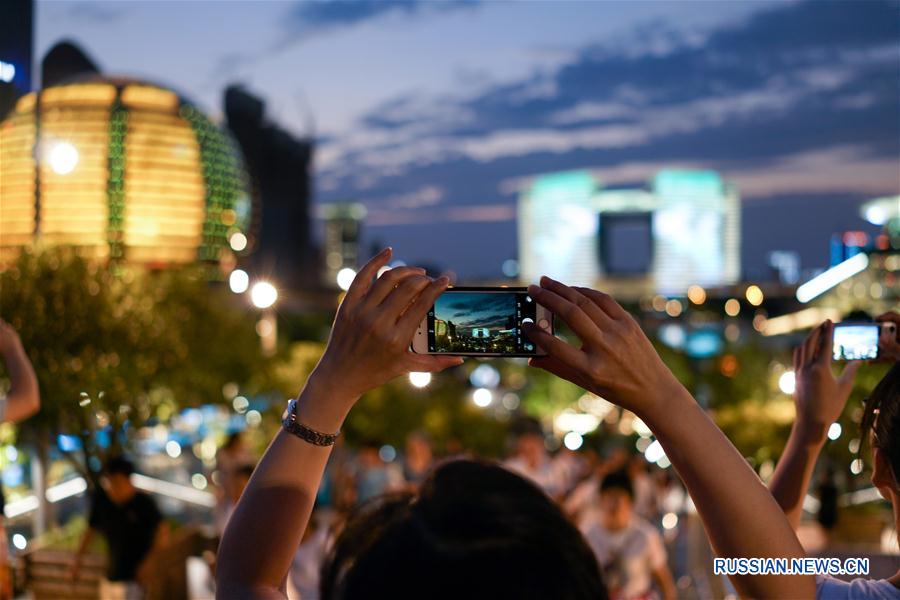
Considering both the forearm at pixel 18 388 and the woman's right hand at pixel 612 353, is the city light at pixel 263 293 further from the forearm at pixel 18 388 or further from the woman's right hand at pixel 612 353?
the woman's right hand at pixel 612 353

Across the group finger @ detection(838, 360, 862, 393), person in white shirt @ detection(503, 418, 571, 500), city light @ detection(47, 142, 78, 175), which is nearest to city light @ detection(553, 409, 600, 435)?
person in white shirt @ detection(503, 418, 571, 500)

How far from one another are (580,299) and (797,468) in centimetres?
108

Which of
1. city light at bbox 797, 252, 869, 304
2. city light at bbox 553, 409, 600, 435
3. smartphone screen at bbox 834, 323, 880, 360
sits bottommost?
city light at bbox 553, 409, 600, 435

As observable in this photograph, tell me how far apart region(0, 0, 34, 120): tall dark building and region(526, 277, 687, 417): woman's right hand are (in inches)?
138

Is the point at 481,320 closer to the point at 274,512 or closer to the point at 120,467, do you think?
the point at 274,512

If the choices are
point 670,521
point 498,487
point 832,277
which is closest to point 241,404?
point 670,521

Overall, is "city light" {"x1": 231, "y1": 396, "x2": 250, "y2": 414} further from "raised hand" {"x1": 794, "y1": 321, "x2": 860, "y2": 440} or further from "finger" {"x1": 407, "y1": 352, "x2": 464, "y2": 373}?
"finger" {"x1": 407, "y1": 352, "x2": 464, "y2": 373}

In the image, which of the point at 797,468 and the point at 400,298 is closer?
the point at 400,298

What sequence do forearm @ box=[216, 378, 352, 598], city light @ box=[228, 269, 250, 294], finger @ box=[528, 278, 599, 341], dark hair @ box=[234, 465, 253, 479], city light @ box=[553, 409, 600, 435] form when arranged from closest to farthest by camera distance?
finger @ box=[528, 278, 599, 341] < forearm @ box=[216, 378, 352, 598] < dark hair @ box=[234, 465, 253, 479] < city light @ box=[228, 269, 250, 294] < city light @ box=[553, 409, 600, 435]

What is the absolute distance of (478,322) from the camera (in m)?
1.87

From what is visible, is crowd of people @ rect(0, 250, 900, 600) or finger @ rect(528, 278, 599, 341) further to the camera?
finger @ rect(528, 278, 599, 341)

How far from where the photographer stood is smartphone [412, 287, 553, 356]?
1.79 metres

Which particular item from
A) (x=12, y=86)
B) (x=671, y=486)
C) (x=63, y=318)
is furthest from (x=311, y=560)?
(x=671, y=486)

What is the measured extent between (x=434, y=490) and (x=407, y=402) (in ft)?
85.5
